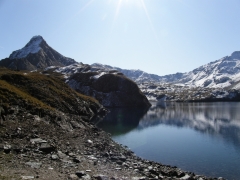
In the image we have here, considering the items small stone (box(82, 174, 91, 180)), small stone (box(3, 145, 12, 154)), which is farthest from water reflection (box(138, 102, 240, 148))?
small stone (box(3, 145, 12, 154))

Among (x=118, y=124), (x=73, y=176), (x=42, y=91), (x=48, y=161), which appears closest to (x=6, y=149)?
(x=48, y=161)

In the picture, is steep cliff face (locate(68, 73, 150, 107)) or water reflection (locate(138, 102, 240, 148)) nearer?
water reflection (locate(138, 102, 240, 148))

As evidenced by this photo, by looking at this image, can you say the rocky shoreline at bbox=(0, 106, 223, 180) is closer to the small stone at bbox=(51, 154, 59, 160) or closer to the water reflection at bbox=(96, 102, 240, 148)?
the small stone at bbox=(51, 154, 59, 160)

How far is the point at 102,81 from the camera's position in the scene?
18312 cm

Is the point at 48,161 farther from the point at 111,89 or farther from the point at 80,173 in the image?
the point at 111,89

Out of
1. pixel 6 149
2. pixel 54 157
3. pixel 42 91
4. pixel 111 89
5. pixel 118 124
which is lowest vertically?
pixel 118 124

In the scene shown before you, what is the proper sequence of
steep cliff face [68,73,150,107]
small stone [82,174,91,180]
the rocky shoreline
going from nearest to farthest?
the rocky shoreline
small stone [82,174,91,180]
steep cliff face [68,73,150,107]

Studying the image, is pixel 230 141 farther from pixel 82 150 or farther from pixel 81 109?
pixel 81 109

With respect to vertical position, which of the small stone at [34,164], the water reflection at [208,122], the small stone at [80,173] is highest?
the small stone at [34,164]

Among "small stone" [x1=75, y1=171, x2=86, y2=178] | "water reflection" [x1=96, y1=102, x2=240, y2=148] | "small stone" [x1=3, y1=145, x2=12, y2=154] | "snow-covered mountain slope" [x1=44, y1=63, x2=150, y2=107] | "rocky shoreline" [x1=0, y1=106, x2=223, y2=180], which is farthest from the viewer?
"snow-covered mountain slope" [x1=44, y1=63, x2=150, y2=107]

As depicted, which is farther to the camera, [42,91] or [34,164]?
[42,91]

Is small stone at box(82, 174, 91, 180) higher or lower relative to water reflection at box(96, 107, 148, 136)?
higher

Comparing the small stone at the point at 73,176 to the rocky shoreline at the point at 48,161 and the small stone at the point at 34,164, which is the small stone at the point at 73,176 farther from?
the small stone at the point at 34,164

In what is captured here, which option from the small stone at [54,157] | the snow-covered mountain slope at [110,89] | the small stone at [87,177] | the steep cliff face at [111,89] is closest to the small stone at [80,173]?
the small stone at [87,177]
